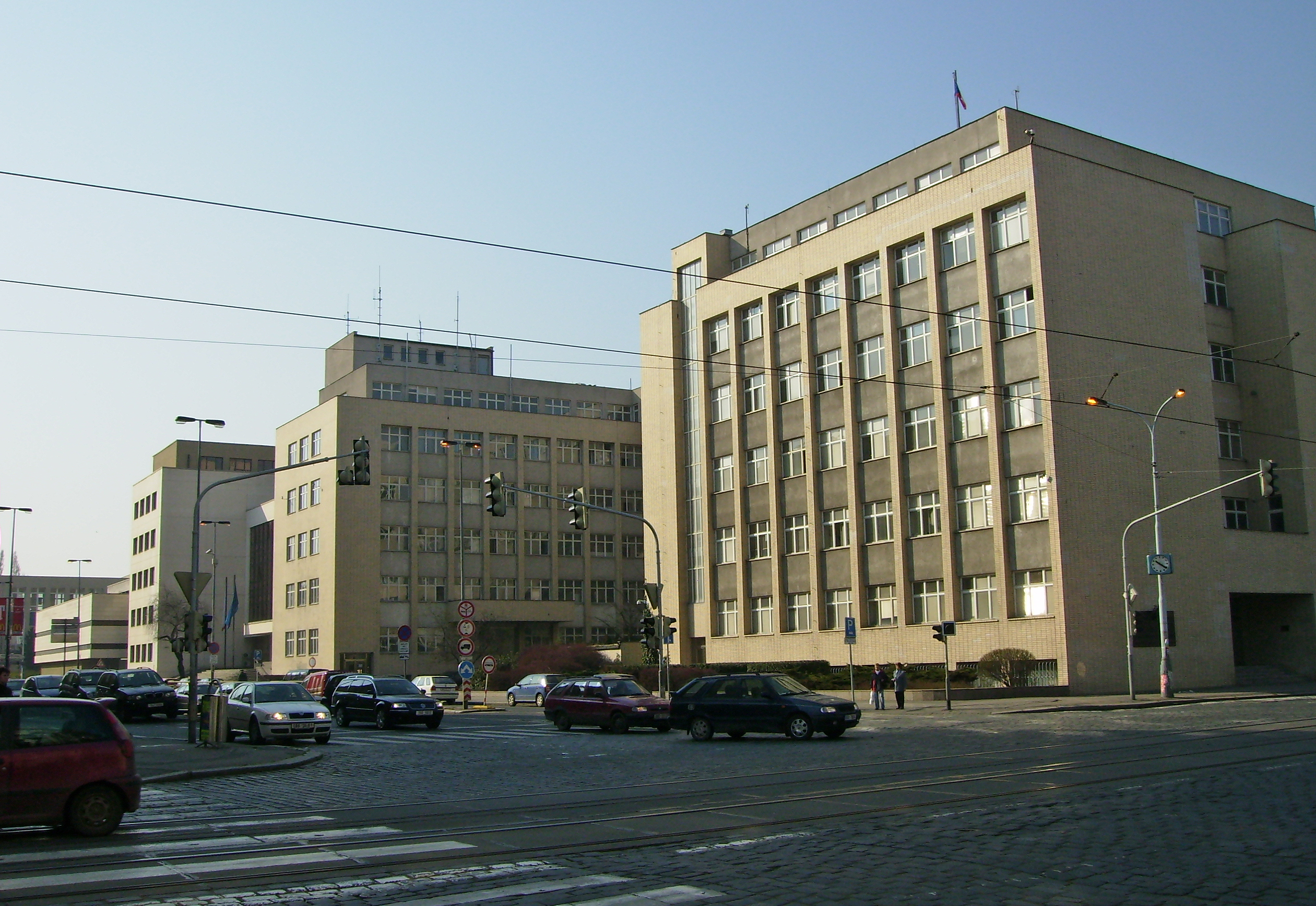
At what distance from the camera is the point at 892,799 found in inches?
514

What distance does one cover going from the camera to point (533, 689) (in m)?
48.9

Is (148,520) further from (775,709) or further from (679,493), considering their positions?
(775,709)

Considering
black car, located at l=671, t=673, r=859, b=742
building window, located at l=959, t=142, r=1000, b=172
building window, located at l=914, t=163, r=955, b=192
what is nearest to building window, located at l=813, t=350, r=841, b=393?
building window, located at l=914, t=163, r=955, b=192

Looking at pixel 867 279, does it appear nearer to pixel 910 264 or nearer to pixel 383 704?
pixel 910 264

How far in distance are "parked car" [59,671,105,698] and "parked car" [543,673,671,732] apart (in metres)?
16.5

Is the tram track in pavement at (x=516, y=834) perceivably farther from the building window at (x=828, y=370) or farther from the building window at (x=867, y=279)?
the building window at (x=828, y=370)

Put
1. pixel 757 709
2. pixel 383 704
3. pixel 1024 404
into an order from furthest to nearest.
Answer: pixel 1024 404
pixel 383 704
pixel 757 709

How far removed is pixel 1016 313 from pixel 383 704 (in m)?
26.3

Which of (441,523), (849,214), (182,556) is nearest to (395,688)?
(849,214)

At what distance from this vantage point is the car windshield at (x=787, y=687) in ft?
83.5

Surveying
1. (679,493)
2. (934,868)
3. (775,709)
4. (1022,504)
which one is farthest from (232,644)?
(934,868)

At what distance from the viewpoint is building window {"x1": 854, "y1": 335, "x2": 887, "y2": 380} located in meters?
49.5

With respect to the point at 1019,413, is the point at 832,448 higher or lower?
higher

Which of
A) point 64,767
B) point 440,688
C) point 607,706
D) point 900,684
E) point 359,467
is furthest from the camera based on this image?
point 440,688
